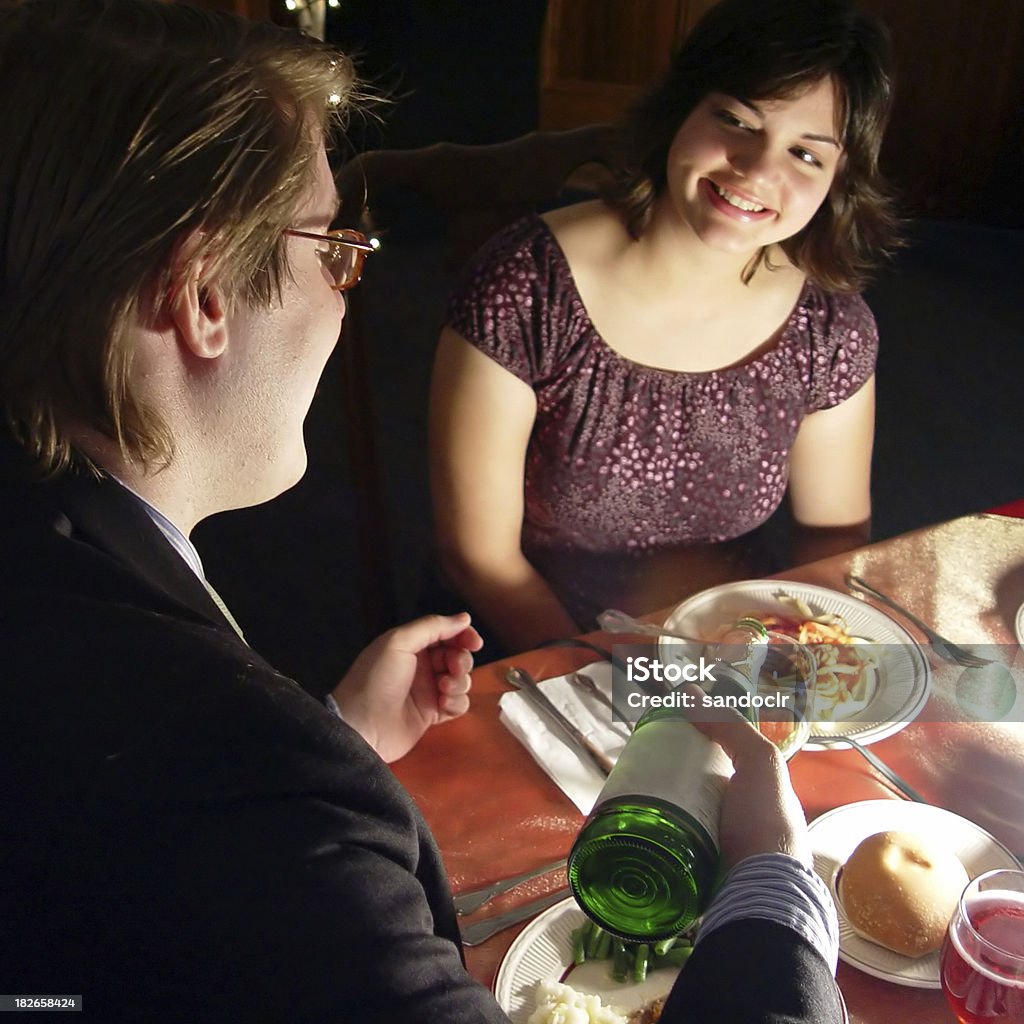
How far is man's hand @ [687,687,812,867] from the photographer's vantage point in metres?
0.71

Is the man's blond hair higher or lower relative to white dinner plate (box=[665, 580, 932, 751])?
higher

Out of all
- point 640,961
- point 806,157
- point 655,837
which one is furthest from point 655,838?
point 806,157

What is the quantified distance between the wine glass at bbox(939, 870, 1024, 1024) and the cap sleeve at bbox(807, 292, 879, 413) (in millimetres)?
954

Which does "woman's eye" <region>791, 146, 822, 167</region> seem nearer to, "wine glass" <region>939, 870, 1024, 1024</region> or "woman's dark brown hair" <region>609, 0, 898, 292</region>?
"woman's dark brown hair" <region>609, 0, 898, 292</region>

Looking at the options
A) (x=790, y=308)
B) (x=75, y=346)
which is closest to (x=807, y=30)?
(x=790, y=308)

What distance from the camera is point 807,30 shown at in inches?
53.2

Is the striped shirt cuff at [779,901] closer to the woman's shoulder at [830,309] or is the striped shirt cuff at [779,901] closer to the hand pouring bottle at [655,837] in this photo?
the hand pouring bottle at [655,837]

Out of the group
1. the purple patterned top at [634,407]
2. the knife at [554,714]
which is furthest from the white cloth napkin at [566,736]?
the purple patterned top at [634,407]

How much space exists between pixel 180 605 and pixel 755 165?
41.7 inches

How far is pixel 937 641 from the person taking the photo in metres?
1.14

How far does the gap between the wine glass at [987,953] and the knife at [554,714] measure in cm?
31

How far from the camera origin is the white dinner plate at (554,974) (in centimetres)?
74

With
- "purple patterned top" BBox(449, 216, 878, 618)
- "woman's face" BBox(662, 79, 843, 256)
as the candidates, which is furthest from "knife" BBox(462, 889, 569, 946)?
"woman's face" BBox(662, 79, 843, 256)

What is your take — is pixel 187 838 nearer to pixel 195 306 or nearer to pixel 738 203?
pixel 195 306
